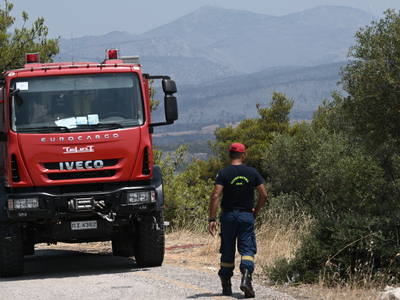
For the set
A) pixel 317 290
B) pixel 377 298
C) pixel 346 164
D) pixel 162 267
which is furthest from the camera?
pixel 346 164

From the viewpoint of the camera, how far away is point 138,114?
33.1 feet

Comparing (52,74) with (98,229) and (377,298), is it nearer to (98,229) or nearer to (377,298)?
(98,229)

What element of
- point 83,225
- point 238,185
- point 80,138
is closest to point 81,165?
point 80,138

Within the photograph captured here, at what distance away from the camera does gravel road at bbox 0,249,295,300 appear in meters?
7.99

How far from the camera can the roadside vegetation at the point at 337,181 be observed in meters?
8.59

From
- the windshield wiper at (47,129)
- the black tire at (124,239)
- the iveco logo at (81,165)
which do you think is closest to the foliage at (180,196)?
the black tire at (124,239)

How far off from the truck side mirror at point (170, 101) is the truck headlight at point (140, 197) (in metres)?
1.16

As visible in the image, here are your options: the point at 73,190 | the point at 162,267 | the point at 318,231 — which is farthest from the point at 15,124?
the point at 318,231

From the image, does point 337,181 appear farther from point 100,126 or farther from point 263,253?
point 100,126

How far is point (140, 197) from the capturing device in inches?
393

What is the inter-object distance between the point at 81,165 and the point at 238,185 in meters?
3.05

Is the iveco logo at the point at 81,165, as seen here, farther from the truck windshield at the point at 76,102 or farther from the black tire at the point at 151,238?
the black tire at the point at 151,238

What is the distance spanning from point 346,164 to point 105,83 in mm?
17401

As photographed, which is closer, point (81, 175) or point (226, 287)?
point (226, 287)
